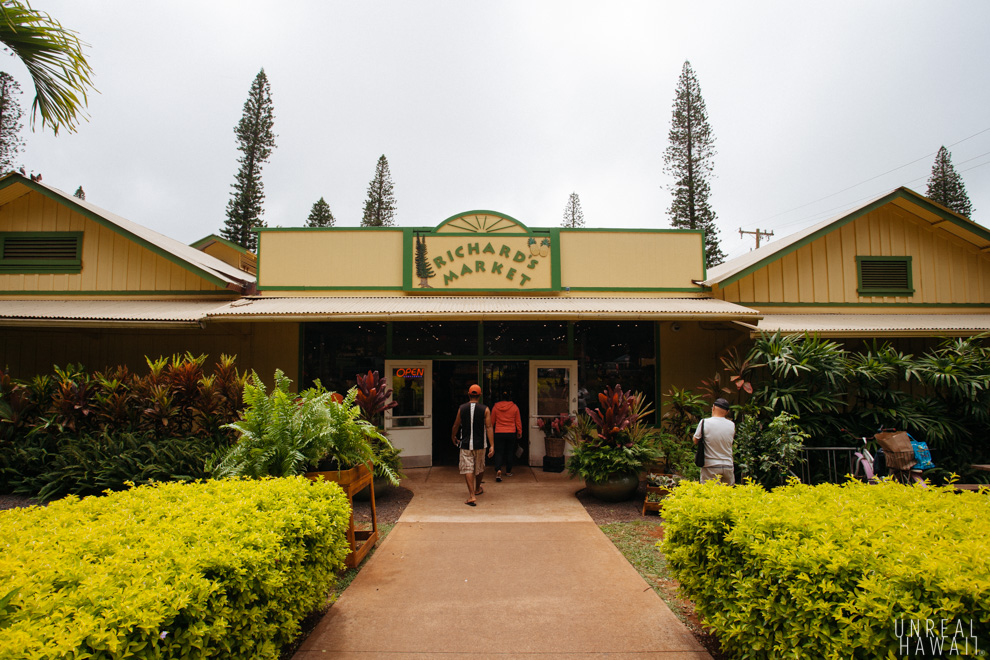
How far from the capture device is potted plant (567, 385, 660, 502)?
6.95 meters

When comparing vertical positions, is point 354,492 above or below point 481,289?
below

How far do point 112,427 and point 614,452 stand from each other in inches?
263

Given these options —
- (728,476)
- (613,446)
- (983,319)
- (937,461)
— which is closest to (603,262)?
(613,446)

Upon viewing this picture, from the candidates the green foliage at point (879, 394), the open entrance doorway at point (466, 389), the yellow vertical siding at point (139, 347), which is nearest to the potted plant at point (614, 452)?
the green foliage at point (879, 394)

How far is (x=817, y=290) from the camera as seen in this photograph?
9.93 meters

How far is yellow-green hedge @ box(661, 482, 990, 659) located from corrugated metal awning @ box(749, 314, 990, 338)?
5.38 m

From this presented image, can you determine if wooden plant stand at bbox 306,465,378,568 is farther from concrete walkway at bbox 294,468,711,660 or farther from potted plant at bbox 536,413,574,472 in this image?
potted plant at bbox 536,413,574,472

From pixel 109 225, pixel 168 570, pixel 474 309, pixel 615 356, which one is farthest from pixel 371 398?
pixel 109 225

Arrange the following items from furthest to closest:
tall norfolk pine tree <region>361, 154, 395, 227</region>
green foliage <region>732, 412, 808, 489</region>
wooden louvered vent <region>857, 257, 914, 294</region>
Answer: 1. tall norfolk pine tree <region>361, 154, 395, 227</region>
2. wooden louvered vent <region>857, 257, 914, 294</region>
3. green foliage <region>732, 412, 808, 489</region>

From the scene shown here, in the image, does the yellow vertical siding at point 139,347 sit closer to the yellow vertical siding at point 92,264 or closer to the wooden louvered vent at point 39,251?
the yellow vertical siding at point 92,264

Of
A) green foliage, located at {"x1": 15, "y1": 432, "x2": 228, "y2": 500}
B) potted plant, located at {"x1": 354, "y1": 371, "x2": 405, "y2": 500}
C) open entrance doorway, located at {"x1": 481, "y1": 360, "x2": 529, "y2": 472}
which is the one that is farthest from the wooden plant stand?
open entrance doorway, located at {"x1": 481, "y1": 360, "x2": 529, "y2": 472}

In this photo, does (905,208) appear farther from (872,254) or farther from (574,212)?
(574,212)

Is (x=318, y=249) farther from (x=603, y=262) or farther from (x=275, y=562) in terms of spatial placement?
(x=275, y=562)

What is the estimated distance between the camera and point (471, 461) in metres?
7.11
